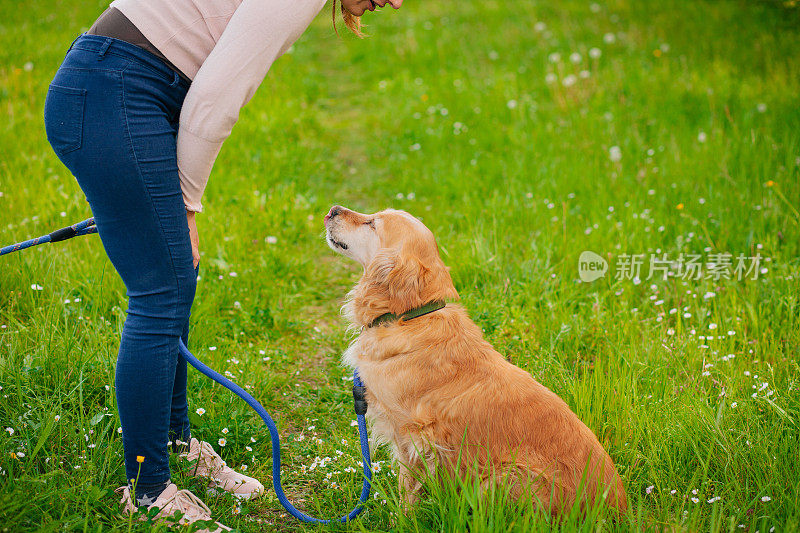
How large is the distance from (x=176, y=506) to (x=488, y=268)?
2.51 meters

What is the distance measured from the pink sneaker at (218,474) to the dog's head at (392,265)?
823 mm

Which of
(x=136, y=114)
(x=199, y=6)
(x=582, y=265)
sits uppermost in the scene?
(x=199, y=6)

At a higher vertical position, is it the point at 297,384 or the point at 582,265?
the point at 582,265

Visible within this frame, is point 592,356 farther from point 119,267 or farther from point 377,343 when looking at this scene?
point 119,267

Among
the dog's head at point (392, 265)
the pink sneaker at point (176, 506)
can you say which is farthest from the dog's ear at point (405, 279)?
the pink sneaker at point (176, 506)

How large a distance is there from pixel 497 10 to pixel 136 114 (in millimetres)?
9666

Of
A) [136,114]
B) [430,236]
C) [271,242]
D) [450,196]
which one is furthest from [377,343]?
[450,196]

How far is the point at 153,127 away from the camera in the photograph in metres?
2.06

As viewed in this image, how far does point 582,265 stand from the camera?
14.2 ft

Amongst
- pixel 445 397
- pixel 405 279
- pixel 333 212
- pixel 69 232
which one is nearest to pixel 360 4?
pixel 333 212

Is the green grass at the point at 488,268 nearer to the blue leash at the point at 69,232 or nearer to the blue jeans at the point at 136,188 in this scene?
the blue jeans at the point at 136,188

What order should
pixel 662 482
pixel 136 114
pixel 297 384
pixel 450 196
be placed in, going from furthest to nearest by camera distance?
pixel 450 196, pixel 297 384, pixel 662 482, pixel 136 114

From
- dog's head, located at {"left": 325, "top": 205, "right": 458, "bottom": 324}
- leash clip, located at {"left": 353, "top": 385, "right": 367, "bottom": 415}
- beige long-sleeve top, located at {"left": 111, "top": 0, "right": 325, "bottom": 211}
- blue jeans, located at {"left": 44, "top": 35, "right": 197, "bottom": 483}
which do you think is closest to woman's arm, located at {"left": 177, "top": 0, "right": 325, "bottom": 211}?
beige long-sleeve top, located at {"left": 111, "top": 0, "right": 325, "bottom": 211}

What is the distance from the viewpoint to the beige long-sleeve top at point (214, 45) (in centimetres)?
201
